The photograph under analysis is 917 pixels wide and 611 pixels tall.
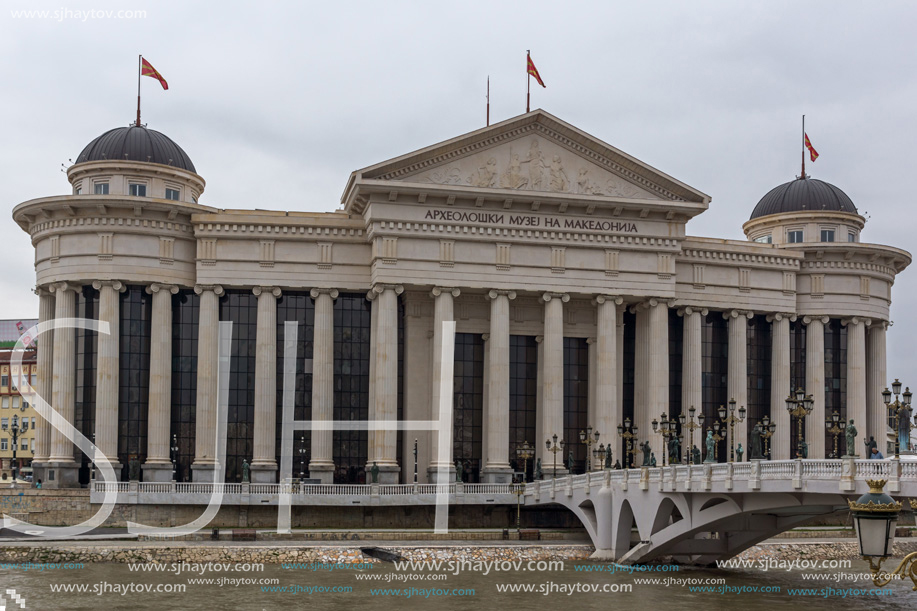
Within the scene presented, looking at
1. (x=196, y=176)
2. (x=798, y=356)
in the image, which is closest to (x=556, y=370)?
(x=798, y=356)

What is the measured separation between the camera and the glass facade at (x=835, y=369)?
293 ft

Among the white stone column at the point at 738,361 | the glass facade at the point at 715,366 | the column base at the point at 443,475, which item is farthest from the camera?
the glass facade at the point at 715,366

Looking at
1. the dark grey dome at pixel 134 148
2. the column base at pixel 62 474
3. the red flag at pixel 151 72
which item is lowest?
the column base at pixel 62 474

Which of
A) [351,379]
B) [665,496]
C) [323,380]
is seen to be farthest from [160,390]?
[665,496]

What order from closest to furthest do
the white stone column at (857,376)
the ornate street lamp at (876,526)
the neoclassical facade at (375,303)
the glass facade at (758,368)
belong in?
1. the ornate street lamp at (876,526)
2. the neoclassical facade at (375,303)
3. the glass facade at (758,368)
4. the white stone column at (857,376)

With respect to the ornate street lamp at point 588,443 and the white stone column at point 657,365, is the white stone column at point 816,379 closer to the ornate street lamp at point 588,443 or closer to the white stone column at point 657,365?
the white stone column at point 657,365

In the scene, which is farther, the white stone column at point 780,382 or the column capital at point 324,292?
the white stone column at point 780,382

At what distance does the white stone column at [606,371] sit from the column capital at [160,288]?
28.3 meters

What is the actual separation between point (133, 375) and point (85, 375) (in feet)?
Answer: 10.1

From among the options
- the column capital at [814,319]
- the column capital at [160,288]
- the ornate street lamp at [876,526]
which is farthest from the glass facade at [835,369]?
the ornate street lamp at [876,526]

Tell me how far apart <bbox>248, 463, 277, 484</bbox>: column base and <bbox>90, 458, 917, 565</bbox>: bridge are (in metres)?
5.66

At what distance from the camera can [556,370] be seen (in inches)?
3068

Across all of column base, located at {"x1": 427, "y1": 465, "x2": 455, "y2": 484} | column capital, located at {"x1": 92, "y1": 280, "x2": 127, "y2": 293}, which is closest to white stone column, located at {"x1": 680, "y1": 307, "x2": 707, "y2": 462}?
column base, located at {"x1": 427, "y1": 465, "x2": 455, "y2": 484}

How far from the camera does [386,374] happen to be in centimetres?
7556
